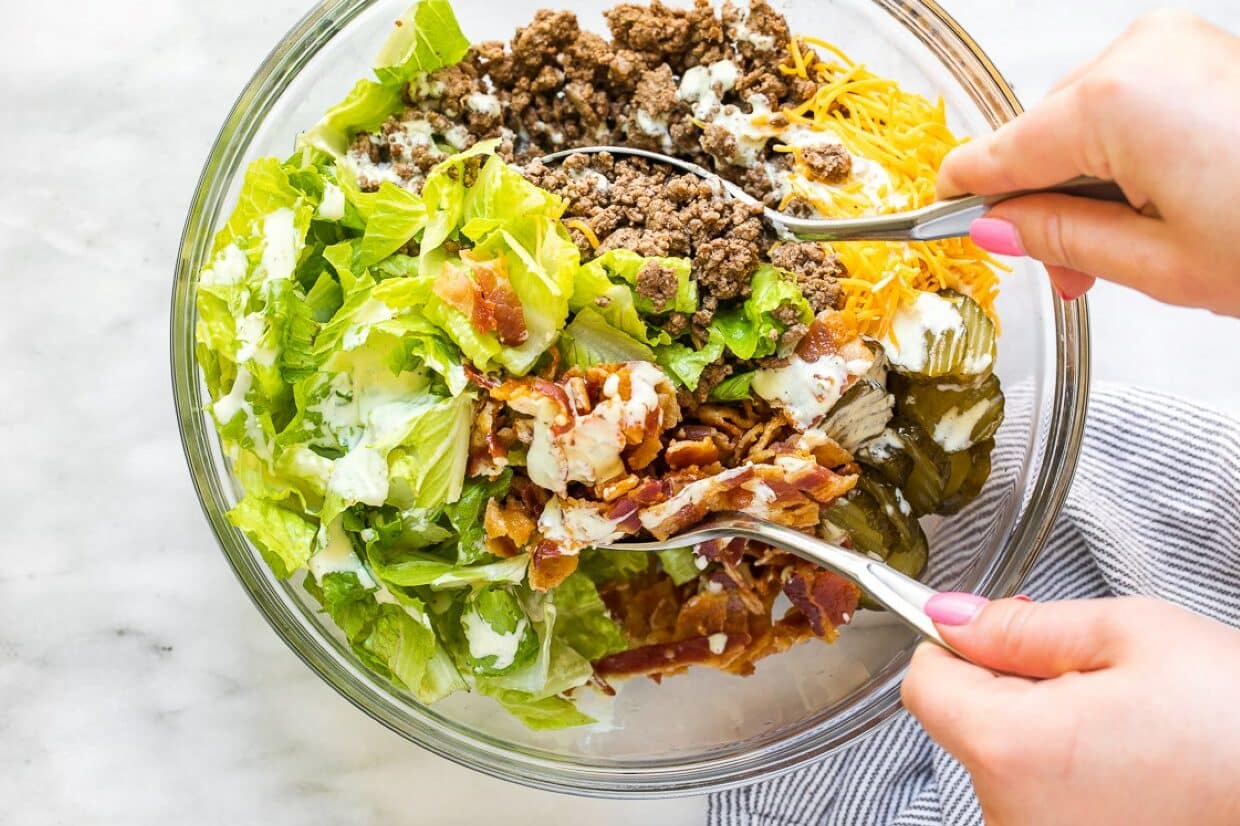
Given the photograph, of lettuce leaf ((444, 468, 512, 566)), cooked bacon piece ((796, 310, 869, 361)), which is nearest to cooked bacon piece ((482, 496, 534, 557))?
lettuce leaf ((444, 468, 512, 566))

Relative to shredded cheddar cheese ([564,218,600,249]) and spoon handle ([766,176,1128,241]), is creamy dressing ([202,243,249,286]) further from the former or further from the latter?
spoon handle ([766,176,1128,241])

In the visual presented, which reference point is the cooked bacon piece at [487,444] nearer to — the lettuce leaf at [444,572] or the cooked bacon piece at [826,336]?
the lettuce leaf at [444,572]

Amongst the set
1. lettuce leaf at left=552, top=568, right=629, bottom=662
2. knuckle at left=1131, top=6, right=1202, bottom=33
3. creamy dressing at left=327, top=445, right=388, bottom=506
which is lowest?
lettuce leaf at left=552, top=568, right=629, bottom=662

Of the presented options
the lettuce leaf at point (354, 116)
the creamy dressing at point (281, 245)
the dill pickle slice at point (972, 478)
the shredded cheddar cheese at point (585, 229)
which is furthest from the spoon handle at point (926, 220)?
the creamy dressing at point (281, 245)

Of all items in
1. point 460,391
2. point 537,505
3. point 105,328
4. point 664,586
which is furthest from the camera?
point 105,328

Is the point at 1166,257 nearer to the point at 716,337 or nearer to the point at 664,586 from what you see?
the point at 716,337

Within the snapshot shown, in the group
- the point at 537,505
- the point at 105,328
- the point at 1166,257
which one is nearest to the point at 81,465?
the point at 105,328

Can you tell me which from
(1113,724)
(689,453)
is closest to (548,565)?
(689,453)
